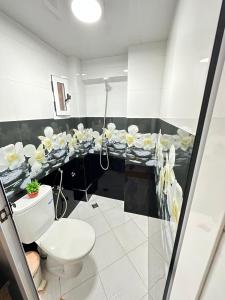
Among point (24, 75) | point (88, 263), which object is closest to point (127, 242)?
point (88, 263)

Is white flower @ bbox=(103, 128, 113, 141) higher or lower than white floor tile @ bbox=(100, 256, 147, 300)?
higher

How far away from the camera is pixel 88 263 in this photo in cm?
144

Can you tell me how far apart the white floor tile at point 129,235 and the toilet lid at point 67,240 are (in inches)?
21.4

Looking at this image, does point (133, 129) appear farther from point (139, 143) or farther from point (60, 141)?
point (60, 141)

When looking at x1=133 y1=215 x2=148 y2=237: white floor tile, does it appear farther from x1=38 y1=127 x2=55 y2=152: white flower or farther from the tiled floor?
x1=38 y1=127 x2=55 y2=152: white flower

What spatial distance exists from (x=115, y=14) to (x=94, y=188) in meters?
2.41

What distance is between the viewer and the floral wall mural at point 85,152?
1049mm

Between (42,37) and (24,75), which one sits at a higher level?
(42,37)

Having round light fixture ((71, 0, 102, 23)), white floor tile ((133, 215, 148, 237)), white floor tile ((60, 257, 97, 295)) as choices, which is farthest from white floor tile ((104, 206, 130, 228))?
round light fixture ((71, 0, 102, 23))

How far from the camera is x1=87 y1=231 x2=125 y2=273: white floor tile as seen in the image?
1428mm

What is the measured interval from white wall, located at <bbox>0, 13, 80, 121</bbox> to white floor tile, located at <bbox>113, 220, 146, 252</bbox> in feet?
5.83

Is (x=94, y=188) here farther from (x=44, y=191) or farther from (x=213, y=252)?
(x=213, y=252)

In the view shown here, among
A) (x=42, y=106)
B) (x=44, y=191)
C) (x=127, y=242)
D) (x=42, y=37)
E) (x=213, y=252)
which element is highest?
(x=42, y=37)

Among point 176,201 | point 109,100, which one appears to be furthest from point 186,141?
point 109,100
